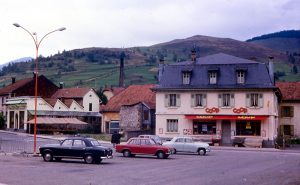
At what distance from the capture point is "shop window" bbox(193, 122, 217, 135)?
58856mm

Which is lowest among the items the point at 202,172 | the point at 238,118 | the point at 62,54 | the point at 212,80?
the point at 202,172

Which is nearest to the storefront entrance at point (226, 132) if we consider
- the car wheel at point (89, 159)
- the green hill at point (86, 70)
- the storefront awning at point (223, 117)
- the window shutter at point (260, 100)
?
the storefront awning at point (223, 117)

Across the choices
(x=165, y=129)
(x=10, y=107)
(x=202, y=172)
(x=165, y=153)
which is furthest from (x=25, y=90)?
(x=202, y=172)

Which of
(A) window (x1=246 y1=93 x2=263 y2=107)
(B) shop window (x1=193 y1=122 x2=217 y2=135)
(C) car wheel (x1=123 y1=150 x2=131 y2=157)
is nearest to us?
(C) car wheel (x1=123 y1=150 x2=131 y2=157)

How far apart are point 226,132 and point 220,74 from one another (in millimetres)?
6920

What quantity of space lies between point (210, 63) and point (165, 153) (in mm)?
28683

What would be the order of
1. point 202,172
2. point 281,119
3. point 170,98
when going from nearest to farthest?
point 202,172 < point 170,98 < point 281,119

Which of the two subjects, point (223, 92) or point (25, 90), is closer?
point (223, 92)

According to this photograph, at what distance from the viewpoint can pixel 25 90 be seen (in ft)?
298

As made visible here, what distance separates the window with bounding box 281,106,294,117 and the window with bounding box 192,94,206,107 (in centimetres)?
1395

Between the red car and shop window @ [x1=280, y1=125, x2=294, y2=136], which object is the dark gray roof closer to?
shop window @ [x1=280, y1=125, x2=294, y2=136]

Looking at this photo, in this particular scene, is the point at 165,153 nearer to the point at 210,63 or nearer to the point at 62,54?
the point at 210,63

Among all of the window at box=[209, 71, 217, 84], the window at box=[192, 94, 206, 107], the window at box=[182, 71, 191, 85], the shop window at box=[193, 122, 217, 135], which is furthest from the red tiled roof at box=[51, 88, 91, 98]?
the window at box=[209, 71, 217, 84]

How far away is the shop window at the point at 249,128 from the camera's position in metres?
57.3
